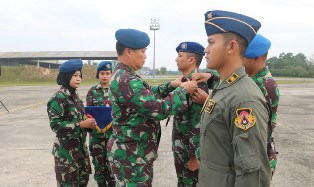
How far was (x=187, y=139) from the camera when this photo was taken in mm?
3266

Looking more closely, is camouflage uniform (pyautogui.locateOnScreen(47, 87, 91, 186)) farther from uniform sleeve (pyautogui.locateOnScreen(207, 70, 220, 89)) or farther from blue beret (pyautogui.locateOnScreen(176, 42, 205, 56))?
uniform sleeve (pyautogui.locateOnScreen(207, 70, 220, 89))

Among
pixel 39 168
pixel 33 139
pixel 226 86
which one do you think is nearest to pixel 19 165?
pixel 39 168

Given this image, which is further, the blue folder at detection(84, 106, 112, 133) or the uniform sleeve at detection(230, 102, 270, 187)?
the blue folder at detection(84, 106, 112, 133)

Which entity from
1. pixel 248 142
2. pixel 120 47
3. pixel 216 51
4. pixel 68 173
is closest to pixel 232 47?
pixel 216 51

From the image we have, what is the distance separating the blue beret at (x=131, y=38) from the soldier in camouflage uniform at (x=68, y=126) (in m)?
1.14

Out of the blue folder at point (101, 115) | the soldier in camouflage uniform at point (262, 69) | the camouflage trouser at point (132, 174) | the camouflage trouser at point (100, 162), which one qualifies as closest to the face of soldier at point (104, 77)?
the blue folder at point (101, 115)

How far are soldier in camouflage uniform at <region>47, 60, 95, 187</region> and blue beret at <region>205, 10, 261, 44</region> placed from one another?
2157 millimetres

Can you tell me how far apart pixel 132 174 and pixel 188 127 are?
34.0 inches

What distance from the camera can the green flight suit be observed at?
58.4 inches

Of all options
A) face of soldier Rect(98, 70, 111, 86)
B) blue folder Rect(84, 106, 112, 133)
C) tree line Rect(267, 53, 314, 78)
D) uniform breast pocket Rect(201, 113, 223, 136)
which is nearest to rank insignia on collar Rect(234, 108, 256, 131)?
uniform breast pocket Rect(201, 113, 223, 136)

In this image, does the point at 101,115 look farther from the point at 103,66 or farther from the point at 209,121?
the point at 209,121

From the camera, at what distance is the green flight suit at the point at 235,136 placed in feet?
4.87

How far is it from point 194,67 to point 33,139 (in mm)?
5610

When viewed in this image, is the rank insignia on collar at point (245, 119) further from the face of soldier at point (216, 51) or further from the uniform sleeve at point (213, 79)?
the uniform sleeve at point (213, 79)
